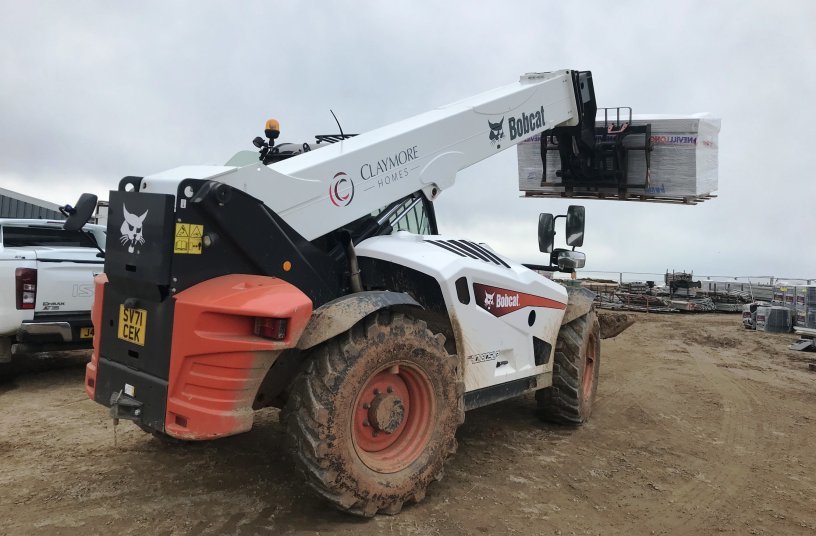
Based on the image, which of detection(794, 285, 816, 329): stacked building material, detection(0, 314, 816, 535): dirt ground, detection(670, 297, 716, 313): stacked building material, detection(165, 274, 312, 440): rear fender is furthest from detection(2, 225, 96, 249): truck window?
detection(670, 297, 716, 313): stacked building material

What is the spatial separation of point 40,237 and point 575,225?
667 cm

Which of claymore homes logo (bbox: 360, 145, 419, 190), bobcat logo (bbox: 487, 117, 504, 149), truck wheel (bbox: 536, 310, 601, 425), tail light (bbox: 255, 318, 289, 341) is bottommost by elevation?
truck wheel (bbox: 536, 310, 601, 425)

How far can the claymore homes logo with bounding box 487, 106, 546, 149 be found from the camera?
5160 millimetres

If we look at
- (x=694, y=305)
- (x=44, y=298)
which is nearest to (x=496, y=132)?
(x=44, y=298)

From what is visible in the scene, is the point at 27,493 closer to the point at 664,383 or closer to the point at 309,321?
the point at 309,321

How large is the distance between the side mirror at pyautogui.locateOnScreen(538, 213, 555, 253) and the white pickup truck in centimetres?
473

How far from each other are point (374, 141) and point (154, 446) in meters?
2.96

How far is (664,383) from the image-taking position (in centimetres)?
813

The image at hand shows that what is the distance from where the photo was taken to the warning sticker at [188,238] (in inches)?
118

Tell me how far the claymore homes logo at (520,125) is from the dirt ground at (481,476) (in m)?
2.78

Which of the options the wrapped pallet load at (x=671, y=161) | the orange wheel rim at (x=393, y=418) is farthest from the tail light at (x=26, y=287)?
the wrapped pallet load at (x=671, y=161)

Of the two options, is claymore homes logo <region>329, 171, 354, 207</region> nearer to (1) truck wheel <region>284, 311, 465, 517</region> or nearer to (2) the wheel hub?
(1) truck wheel <region>284, 311, 465, 517</region>

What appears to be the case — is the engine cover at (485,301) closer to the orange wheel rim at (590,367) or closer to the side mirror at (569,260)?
the side mirror at (569,260)

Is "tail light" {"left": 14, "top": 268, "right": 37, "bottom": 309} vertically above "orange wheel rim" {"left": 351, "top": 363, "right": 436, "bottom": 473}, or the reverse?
"tail light" {"left": 14, "top": 268, "right": 37, "bottom": 309}
